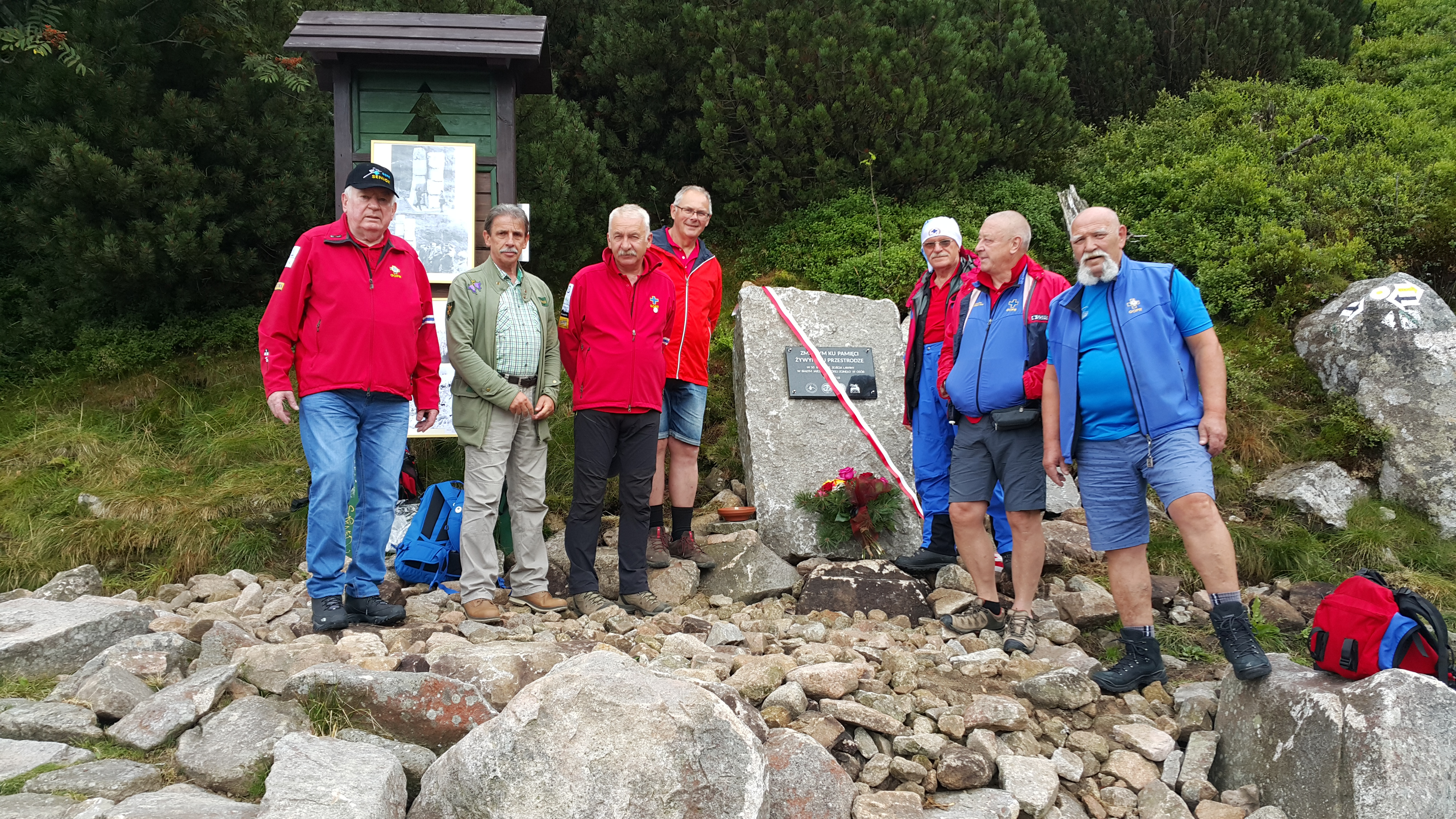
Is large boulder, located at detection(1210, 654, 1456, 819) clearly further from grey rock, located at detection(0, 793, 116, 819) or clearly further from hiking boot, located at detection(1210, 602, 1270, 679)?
grey rock, located at detection(0, 793, 116, 819)

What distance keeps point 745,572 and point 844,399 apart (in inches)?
68.2

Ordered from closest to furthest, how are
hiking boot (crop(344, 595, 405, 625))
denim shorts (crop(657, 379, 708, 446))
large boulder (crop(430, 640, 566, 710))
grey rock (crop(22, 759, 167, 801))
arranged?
grey rock (crop(22, 759, 167, 801))
large boulder (crop(430, 640, 566, 710))
hiking boot (crop(344, 595, 405, 625))
denim shorts (crop(657, 379, 708, 446))

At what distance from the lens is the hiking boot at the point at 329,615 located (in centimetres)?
423

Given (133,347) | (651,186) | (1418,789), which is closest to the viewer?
(1418,789)

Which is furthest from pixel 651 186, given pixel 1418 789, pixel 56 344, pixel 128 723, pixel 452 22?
pixel 1418 789

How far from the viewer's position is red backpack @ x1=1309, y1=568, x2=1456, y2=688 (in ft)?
10.4

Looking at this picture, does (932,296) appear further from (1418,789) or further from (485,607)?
(1418,789)

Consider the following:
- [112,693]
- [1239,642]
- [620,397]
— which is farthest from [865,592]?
[112,693]

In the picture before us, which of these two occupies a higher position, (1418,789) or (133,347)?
(133,347)

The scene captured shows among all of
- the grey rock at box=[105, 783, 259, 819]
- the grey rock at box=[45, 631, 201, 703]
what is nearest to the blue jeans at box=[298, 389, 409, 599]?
the grey rock at box=[45, 631, 201, 703]

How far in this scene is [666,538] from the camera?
573 centimetres

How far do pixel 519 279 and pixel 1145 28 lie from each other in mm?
9567

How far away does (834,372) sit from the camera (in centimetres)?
681

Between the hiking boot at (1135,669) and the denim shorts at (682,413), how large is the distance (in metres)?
2.56
